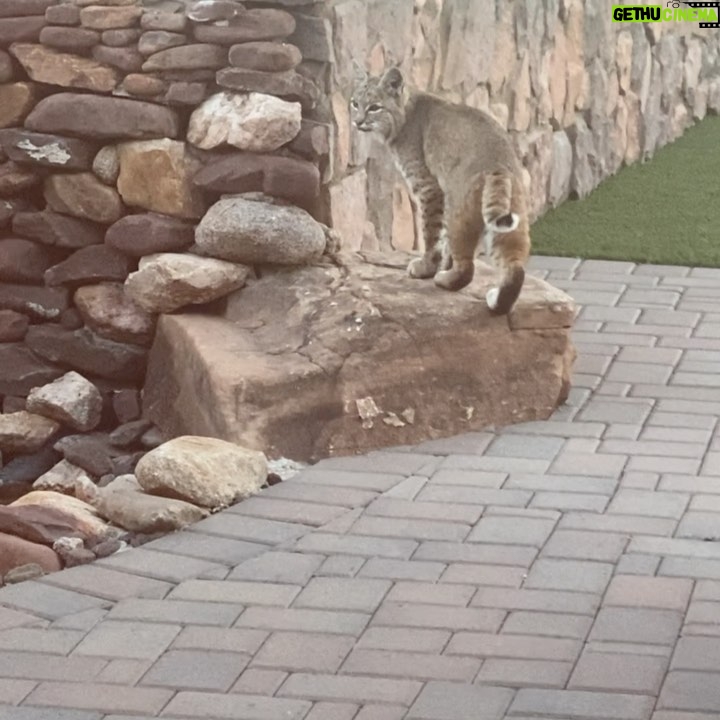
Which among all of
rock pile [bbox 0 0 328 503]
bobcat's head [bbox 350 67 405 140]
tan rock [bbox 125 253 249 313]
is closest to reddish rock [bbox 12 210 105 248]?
rock pile [bbox 0 0 328 503]

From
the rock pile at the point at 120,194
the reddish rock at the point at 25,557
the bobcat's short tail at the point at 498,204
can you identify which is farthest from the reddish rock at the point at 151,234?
the reddish rock at the point at 25,557

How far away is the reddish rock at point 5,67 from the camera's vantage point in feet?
19.2

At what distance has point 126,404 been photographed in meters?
5.94

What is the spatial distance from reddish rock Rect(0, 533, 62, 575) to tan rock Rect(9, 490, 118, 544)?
15 centimetres

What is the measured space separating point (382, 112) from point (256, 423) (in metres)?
1.25

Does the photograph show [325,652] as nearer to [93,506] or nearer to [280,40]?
[93,506]

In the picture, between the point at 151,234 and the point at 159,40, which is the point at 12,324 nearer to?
the point at 151,234

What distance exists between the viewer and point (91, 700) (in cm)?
348

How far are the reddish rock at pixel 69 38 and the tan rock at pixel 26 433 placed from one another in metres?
1.25

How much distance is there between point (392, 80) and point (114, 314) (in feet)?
4.02

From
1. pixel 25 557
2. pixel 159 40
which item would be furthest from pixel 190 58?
pixel 25 557

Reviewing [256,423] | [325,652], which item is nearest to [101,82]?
[256,423]

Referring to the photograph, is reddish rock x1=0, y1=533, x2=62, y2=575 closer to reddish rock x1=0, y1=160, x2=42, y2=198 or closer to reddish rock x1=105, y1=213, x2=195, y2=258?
reddish rock x1=105, y1=213, x2=195, y2=258

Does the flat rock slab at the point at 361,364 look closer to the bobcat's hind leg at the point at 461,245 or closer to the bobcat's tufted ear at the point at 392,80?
the bobcat's hind leg at the point at 461,245
